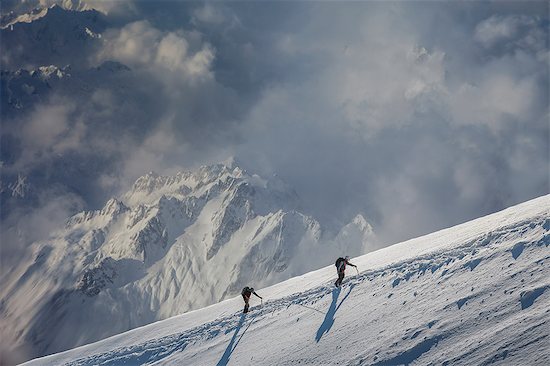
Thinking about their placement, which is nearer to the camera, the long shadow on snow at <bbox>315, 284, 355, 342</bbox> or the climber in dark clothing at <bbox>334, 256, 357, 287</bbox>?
the long shadow on snow at <bbox>315, 284, 355, 342</bbox>

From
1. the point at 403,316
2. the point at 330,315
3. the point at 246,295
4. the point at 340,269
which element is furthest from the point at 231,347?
the point at 403,316

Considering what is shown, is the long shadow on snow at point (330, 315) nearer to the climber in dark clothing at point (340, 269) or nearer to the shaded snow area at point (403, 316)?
the shaded snow area at point (403, 316)

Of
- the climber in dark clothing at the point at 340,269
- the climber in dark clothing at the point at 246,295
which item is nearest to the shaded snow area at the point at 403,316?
the climber in dark clothing at the point at 340,269

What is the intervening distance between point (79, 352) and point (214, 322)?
36.3ft

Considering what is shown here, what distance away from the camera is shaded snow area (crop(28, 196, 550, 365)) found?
2216 centimetres

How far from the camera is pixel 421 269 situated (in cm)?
2962

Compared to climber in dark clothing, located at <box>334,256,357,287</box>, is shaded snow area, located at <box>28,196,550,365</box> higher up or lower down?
lower down

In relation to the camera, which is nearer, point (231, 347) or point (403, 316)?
point (403, 316)

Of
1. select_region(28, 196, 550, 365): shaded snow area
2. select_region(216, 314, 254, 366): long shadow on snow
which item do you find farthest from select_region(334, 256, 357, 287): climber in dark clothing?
select_region(216, 314, 254, 366): long shadow on snow

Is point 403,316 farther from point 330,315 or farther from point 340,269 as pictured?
point 340,269

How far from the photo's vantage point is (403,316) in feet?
84.6

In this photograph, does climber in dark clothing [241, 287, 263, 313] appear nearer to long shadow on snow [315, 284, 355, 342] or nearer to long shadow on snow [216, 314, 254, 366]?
long shadow on snow [216, 314, 254, 366]

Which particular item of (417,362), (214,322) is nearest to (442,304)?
(417,362)

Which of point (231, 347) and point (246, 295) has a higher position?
point (246, 295)
